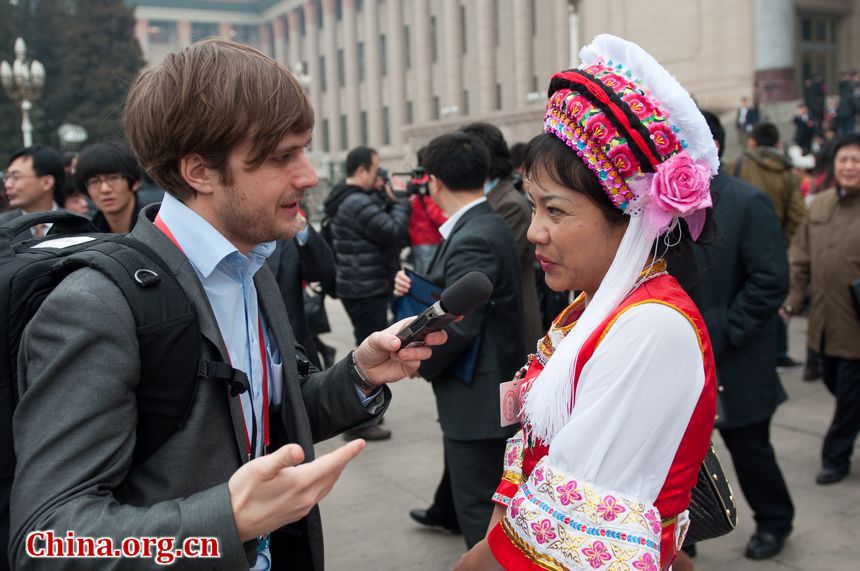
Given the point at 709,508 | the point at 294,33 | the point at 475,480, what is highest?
the point at 294,33

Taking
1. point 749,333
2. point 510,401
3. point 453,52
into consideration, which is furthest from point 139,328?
point 453,52

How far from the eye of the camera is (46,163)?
508cm

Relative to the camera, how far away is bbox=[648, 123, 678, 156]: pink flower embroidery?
1805 mm

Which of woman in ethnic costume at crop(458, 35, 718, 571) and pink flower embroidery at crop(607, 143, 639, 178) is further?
pink flower embroidery at crop(607, 143, 639, 178)

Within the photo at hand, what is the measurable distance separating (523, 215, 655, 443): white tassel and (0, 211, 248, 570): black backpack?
745 millimetres

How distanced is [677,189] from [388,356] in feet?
2.75

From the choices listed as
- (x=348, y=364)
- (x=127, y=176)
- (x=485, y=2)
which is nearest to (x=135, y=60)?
(x=485, y=2)

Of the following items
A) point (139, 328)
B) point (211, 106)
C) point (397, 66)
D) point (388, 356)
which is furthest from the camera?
point (397, 66)

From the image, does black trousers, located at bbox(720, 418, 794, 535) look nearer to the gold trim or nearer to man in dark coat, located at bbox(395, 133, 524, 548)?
man in dark coat, located at bbox(395, 133, 524, 548)

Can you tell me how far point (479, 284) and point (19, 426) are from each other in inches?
39.8

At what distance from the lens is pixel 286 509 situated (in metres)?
1.31

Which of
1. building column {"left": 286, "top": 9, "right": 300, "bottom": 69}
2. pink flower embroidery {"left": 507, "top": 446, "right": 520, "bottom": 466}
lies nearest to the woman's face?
pink flower embroidery {"left": 507, "top": 446, "right": 520, "bottom": 466}

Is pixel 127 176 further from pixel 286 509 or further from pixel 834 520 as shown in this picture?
pixel 834 520

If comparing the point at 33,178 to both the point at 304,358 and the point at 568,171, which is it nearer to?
the point at 304,358
